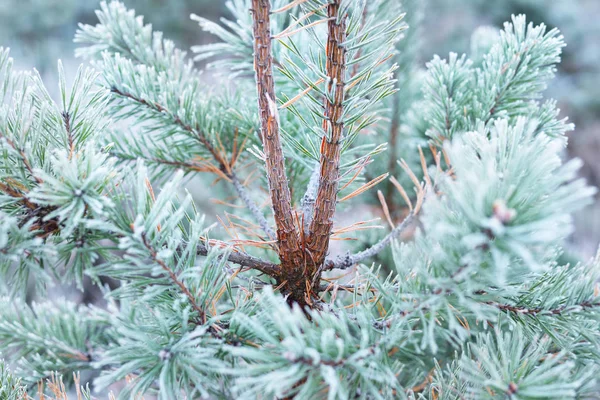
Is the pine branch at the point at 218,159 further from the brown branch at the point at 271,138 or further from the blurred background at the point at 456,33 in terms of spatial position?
the blurred background at the point at 456,33

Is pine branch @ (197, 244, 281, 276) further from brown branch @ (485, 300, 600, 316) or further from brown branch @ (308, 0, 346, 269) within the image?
brown branch @ (485, 300, 600, 316)

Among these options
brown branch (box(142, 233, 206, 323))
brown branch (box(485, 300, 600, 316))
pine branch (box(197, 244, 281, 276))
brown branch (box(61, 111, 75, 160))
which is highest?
brown branch (box(485, 300, 600, 316))

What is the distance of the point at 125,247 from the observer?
0.23 metres

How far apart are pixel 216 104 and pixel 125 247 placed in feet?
0.86

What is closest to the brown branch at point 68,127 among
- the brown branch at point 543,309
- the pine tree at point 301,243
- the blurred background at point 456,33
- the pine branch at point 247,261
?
the pine tree at point 301,243

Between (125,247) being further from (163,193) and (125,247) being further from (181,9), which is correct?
(181,9)

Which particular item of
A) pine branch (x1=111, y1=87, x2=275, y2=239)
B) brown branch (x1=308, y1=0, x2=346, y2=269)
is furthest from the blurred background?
brown branch (x1=308, y1=0, x2=346, y2=269)

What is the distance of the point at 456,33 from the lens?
93.0 inches

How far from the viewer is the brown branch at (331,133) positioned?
258mm

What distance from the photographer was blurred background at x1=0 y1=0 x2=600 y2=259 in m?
1.88

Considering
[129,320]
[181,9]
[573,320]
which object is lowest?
[129,320]

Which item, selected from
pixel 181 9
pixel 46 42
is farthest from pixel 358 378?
Answer: pixel 181 9

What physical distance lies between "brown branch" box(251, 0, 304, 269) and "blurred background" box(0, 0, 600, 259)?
67.1 inches

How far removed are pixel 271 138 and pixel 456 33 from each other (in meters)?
2.39
